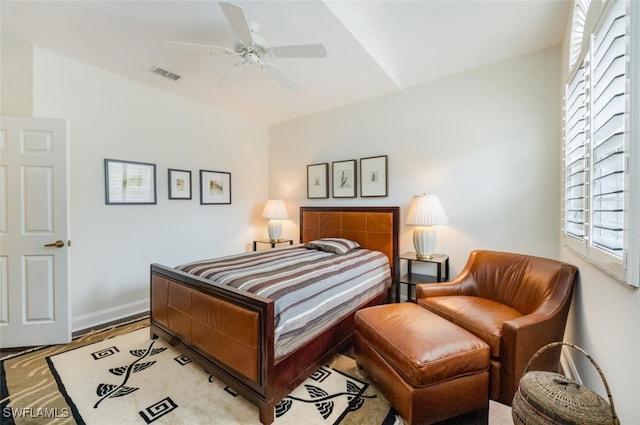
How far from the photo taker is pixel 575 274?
73.1 inches

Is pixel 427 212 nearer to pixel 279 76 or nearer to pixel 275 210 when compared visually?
pixel 279 76

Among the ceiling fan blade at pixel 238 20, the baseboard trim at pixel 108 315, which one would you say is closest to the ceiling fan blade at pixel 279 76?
the ceiling fan blade at pixel 238 20

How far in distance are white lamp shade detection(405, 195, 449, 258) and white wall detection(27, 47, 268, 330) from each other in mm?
2821

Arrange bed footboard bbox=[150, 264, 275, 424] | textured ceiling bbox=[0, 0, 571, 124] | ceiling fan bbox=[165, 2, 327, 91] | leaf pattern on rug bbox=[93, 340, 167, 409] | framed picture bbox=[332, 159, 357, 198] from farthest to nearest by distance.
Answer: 1. framed picture bbox=[332, 159, 357, 198]
2. textured ceiling bbox=[0, 0, 571, 124]
3. ceiling fan bbox=[165, 2, 327, 91]
4. leaf pattern on rug bbox=[93, 340, 167, 409]
5. bed footboard bbox=[150, 264, 275, 424]

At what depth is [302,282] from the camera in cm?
207

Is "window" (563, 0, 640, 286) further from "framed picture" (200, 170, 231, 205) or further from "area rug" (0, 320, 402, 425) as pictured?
"framed picture" (200, 170, 231, 205)

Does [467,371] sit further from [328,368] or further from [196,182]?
[196,182]

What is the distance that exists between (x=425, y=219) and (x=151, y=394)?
278cm

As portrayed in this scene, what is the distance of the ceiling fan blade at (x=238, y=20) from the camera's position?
1.65m

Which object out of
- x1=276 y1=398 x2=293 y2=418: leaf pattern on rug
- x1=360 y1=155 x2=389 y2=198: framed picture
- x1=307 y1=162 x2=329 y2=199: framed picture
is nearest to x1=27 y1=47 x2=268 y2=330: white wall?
x1=307 y1=162 x2=329 y2=199: framed picture

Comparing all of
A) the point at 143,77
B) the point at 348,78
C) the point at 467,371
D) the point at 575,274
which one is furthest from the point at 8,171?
the point at 575,274

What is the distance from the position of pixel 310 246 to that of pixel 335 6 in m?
2.49

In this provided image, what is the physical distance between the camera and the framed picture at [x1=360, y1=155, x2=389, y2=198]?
11.9 ft

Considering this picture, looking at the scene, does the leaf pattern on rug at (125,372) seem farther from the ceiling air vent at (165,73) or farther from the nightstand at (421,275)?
the ceiling air vent at (165,73)
